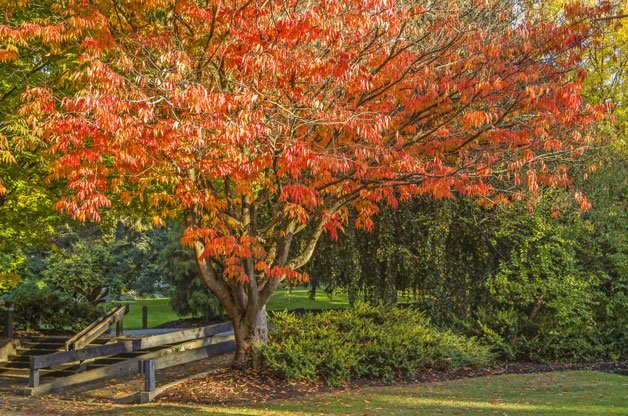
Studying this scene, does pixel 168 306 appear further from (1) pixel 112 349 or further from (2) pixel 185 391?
(2) pixel 185 391

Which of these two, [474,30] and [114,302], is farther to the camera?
[114,302]

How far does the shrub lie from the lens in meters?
20.5

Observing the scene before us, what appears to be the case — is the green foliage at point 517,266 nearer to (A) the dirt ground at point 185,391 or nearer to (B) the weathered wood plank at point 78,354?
(A) the dirt ground at point 185,391

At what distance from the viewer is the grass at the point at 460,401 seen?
1000 cm

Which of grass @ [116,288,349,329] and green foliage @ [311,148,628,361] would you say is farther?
grass @ [116,288,349,329]

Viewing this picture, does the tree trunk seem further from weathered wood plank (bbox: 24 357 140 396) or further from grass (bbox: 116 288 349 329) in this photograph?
grass (bbox: 116 288 349 329)

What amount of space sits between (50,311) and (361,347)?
38.7 ft

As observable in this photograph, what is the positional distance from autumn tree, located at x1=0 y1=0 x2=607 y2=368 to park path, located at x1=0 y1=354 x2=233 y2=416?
7.83ft

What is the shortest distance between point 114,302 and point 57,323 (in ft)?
21.4

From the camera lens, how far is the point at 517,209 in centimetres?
1658

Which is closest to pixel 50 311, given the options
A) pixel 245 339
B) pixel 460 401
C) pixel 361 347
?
pixel 245 339

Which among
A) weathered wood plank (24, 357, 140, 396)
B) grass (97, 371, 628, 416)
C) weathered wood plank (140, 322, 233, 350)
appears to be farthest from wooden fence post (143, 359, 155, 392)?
weathered wood plank (140, 322, 233, 350)

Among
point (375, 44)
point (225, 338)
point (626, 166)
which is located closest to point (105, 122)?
point (375, 44)

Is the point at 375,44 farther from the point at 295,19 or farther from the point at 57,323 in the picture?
the point at 57,323
